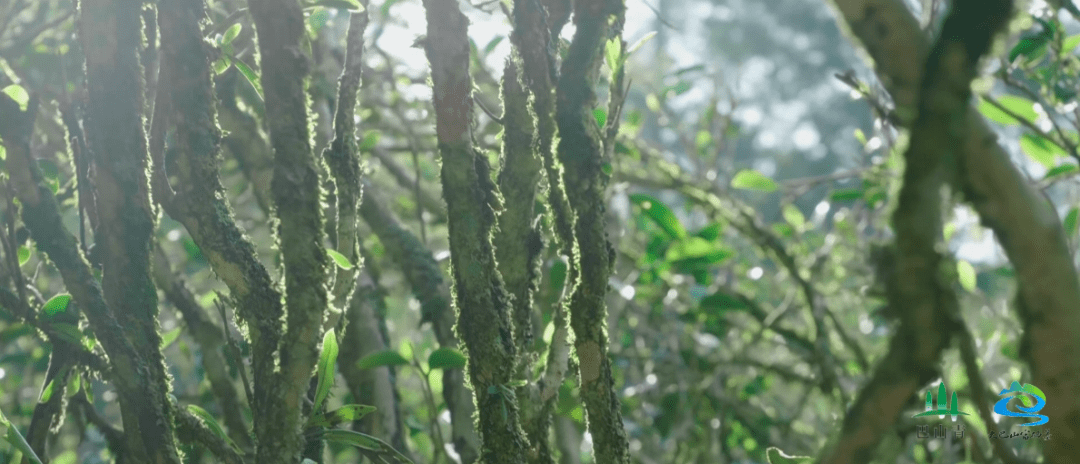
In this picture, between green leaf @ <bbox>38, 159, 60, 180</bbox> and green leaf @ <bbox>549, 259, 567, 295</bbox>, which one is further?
green leaf @ <bbox>549, 259, 567, 295</bbox>

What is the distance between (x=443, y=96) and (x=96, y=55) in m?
0.38

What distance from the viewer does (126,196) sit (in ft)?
2.84

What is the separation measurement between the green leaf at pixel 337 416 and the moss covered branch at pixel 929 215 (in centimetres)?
55

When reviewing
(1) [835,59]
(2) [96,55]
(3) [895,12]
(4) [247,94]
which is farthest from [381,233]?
(1) [835,59]

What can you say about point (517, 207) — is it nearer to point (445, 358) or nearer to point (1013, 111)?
point (445, 358)

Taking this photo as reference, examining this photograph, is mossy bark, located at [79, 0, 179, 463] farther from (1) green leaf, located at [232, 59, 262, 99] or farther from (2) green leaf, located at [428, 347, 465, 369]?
(2) green leaf, located at [428, 347, 465, 369]

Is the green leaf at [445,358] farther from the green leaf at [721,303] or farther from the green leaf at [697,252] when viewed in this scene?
the green leaf at [721,303]

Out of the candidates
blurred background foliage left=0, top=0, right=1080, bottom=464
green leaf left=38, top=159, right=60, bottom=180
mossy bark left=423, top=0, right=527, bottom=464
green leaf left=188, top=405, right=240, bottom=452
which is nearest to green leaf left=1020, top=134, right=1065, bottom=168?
blurred background foliage left=0, top=0, right=1080, bottom=464

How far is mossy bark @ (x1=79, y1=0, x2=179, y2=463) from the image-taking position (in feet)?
2.81

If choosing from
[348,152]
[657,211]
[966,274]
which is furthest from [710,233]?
[348,152]

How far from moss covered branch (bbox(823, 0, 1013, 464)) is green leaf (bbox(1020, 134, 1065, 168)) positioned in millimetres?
1332

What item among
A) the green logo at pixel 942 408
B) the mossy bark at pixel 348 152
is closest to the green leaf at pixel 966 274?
the green logo at pixel 942 408

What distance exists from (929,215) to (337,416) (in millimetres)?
629

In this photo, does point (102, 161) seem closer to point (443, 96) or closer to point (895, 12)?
point (443, 96)
